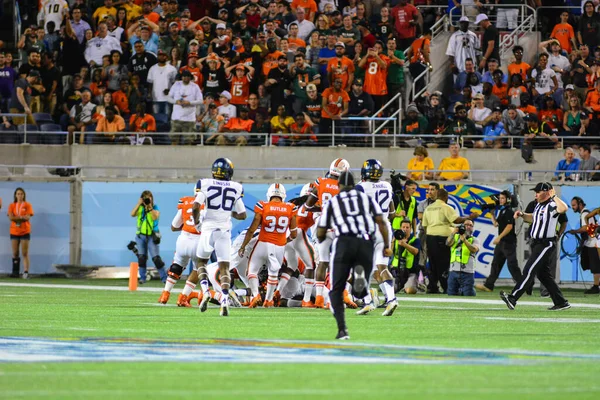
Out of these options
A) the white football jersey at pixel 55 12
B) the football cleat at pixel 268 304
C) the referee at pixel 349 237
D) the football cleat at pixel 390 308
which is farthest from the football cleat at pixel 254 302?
the white football jersey at pixel 55 12

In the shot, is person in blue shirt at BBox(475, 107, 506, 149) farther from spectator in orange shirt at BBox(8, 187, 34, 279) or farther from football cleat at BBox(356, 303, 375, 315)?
football cleat at BBox(356, 303, 375, 315)

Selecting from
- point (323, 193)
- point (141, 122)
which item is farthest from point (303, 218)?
point (141, 122)

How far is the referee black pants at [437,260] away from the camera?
24312 millimetres

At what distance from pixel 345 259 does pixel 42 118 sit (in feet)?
55.7

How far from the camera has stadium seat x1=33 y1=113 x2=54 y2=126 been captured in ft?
92.7

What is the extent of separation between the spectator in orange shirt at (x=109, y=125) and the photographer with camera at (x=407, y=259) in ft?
24.5

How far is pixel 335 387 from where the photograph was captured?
28.2ft

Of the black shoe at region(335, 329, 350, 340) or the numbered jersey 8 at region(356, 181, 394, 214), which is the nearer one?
the black shoe at region(335, 329, 350, 340)

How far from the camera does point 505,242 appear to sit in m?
24.2

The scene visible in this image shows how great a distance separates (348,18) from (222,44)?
2.98 meters

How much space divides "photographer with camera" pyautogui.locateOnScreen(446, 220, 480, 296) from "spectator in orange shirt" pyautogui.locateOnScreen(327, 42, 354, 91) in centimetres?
555

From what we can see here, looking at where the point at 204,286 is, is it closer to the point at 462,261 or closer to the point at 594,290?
the point at 462,261

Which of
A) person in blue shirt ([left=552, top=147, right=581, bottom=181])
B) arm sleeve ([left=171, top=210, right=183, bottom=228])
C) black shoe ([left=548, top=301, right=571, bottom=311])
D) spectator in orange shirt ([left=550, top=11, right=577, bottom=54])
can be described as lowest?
black shoe ([left=548, top=301, right=571, bottom=311])

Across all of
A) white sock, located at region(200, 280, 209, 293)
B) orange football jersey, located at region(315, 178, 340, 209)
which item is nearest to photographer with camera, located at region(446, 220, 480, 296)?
orange football jersey, located at region(315, 178, 340, 209)
